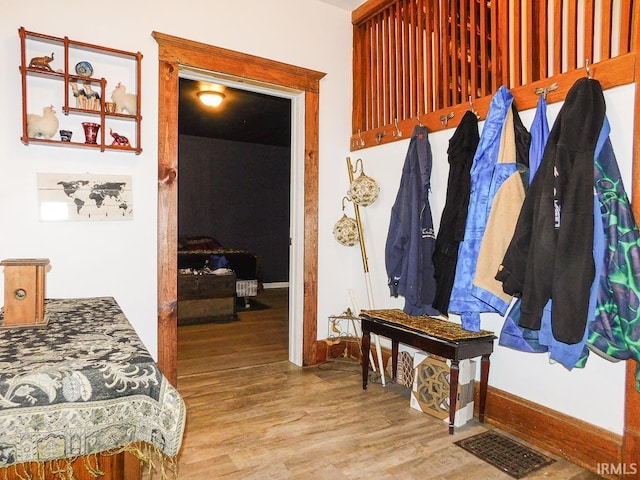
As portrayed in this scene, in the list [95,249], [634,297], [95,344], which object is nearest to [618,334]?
[634,297]

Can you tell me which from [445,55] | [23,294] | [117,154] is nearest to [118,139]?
[117,154]

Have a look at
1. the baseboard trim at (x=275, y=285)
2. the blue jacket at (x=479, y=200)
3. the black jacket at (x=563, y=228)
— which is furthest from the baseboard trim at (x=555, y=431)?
the baseboard trim at (x=275, y=285)

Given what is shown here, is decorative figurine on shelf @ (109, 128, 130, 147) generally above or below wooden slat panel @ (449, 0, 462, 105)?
below

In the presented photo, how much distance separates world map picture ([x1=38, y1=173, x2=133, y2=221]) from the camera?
2.41 m

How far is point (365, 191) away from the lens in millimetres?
3180

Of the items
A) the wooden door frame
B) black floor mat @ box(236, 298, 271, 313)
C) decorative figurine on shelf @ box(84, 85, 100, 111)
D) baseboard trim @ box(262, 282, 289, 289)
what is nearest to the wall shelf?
decorative figurine on shelf @ box(84, 85, 100, 111)

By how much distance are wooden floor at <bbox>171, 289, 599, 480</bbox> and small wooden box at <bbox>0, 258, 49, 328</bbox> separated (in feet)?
2.99

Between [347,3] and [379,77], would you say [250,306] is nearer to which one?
[379,77]

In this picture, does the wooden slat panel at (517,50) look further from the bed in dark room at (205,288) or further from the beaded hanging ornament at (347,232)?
the bed in dark room at (205,288)

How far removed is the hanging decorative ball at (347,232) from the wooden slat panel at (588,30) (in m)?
1.83

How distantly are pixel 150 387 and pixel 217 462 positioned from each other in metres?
1.02

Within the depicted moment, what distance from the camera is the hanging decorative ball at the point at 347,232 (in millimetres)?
3322

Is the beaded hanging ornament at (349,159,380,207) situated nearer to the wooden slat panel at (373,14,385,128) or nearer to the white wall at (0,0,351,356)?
the wooden slat panel at (373,14,385,128)

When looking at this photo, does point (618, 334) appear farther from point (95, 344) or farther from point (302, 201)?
point (302, 201)
